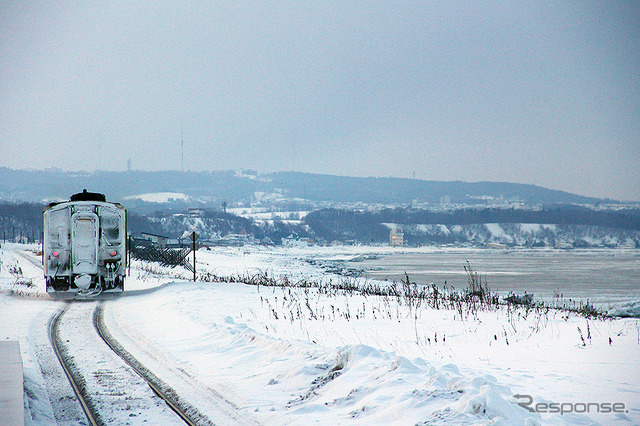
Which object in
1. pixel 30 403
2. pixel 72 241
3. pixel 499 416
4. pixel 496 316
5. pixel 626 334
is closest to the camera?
pixel 499 416

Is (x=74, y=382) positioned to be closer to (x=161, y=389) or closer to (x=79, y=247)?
(x=161, y=389)

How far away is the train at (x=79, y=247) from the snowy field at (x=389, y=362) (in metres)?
4.73

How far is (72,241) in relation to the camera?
64.8 feet

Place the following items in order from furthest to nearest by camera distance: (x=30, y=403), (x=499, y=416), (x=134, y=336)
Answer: (x=134, y=336)
(x=30, y=403)
(x=499, y=416)

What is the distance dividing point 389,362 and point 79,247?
52.7ft

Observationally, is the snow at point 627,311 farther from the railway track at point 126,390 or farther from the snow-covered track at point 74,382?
the snow-covered track at point 74,382

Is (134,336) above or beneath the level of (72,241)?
beneath

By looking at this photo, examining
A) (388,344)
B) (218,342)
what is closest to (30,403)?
(218,342)

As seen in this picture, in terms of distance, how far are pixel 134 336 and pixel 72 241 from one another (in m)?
9.98

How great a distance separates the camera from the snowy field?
585 centimetres

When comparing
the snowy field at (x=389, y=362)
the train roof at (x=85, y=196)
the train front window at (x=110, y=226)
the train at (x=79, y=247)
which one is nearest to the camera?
the snowy field at (x=389, y=362)

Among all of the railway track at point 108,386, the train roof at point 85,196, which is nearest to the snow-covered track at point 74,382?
the railway track at point 108,386

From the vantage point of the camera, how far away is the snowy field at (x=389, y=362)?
585 cm

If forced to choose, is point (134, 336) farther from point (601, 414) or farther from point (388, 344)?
point (601, 414)
